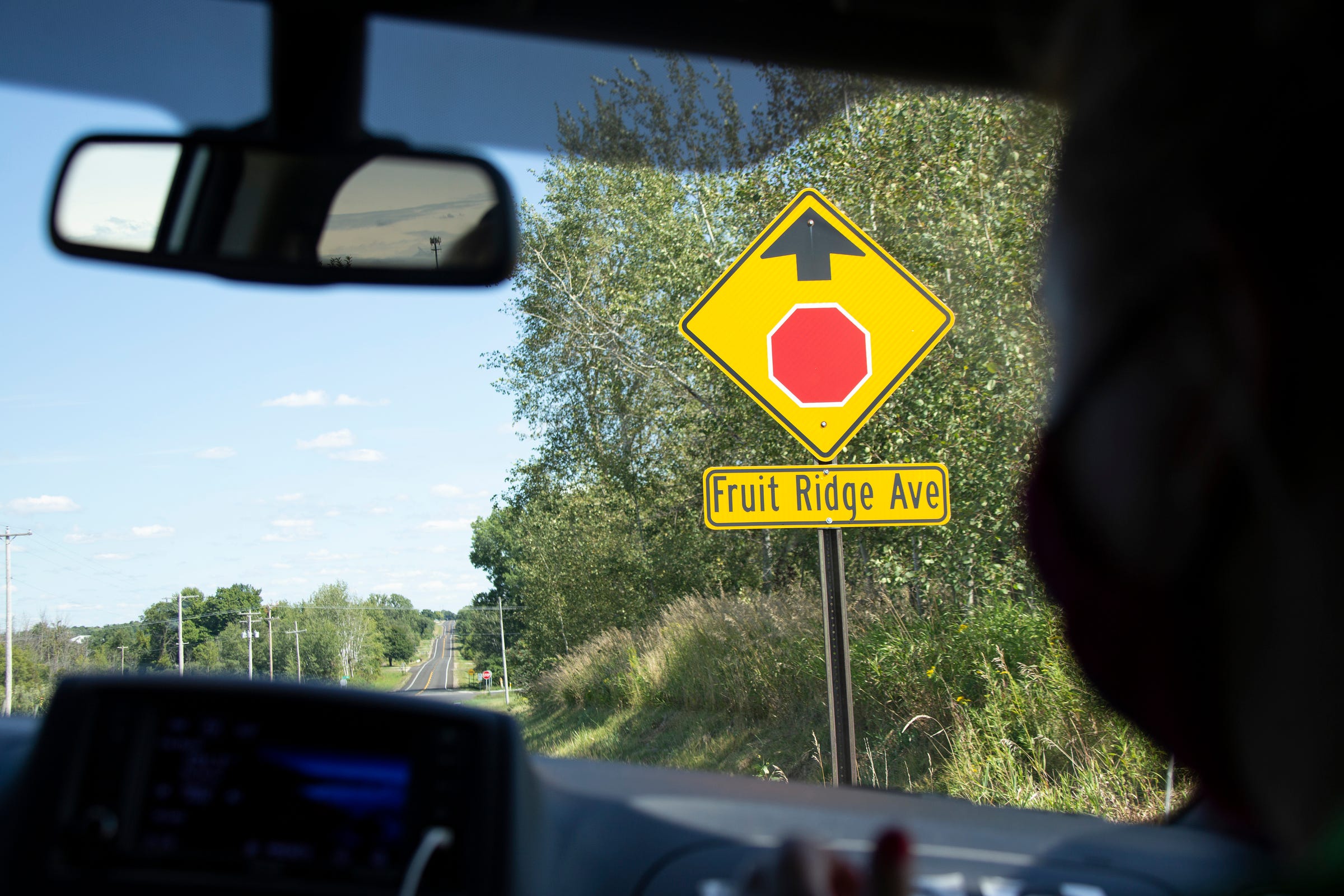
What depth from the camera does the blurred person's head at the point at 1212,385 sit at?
0.54 m

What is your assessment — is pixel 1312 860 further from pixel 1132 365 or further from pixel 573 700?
pixel 573 700

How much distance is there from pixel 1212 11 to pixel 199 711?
1997 millimetres

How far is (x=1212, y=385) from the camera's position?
59 centimetres

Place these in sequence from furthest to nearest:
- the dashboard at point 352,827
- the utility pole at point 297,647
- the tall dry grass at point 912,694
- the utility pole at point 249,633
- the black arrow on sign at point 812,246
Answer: the utility pole at point 297,647
the utility pole at point 249,633
the black arrow on sign at point 812,246
the tall dry grass at point 912,694
the dashboard at point 352,827

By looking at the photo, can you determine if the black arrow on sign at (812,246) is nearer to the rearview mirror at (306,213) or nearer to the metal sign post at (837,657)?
the metal sign post at (837,657)

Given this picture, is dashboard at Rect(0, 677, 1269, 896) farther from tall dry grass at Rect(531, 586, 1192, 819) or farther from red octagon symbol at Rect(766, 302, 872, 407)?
red octagon symbol at Rect(766, 302, 872, 407)

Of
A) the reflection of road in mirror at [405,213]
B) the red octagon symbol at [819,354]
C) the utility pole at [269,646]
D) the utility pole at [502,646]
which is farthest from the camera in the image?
the utility pole at [502,646]

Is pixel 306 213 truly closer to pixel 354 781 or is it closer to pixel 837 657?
pixel 354 781

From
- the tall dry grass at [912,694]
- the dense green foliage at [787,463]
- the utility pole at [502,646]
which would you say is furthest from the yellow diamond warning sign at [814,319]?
the utility pole at [502,646]


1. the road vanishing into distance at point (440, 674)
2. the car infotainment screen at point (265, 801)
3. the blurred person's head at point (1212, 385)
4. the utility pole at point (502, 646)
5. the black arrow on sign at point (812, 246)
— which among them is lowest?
the utility pole at point (502, 646)

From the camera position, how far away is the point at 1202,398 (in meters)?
0.60

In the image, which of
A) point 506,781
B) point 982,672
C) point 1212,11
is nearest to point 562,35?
point 506,781

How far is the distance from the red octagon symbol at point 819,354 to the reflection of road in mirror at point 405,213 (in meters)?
2.98

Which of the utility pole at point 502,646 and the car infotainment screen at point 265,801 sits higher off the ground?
the car infotainment screen at point 265,801
